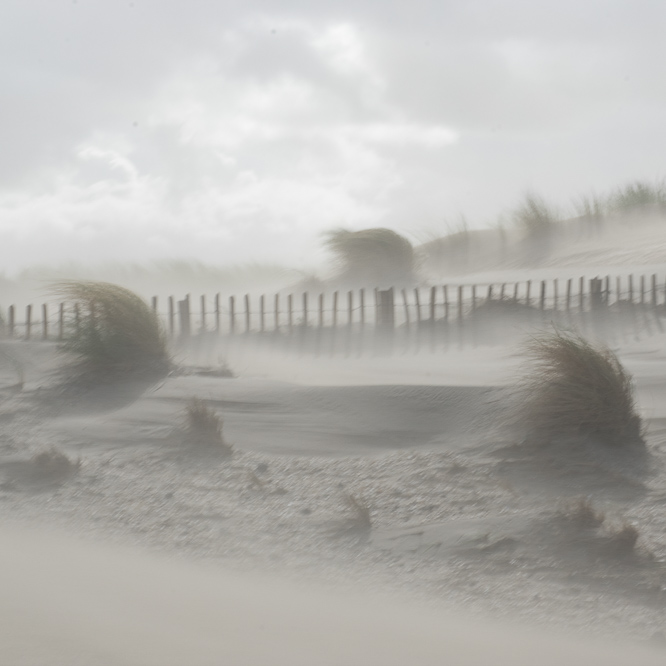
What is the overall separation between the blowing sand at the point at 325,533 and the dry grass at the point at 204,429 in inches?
4.4

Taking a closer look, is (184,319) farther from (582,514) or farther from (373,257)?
(582,514)

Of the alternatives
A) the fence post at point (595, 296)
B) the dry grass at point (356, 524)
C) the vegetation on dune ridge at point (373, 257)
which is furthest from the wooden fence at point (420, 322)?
the dry grass at point (356, 524)

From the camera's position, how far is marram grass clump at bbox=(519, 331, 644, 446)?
226 inches

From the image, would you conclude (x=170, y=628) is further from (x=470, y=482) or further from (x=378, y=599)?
(x=470, y=482)

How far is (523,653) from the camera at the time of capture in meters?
3.56

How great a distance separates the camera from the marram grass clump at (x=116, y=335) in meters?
8.57

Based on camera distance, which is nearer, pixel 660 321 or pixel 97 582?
pixel 97 582

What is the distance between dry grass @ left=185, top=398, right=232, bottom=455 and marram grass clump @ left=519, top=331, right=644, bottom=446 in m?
2.27

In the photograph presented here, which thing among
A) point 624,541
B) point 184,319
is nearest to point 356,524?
point 624,541

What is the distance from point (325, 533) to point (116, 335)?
432 centimetres

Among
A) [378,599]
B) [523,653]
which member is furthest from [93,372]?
[523,653]

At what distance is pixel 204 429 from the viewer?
6.73 m

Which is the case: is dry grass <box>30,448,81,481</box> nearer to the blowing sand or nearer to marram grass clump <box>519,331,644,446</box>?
the blowing sand

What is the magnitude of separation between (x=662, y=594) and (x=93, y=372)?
19.7 feet
